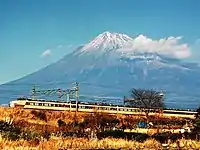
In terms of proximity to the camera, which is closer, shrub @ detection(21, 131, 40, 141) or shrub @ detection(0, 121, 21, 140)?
shrub @ detection(0, 121, 21, 140)

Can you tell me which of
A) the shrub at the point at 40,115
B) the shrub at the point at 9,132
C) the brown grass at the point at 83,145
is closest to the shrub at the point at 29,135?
the shrub at the point at 9,132

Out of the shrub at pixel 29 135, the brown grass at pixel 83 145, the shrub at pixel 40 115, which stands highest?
the shrub at pixel 40 115

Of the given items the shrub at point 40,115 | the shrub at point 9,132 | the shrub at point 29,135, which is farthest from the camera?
the shrub at point 40,115

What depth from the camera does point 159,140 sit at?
67.5ft

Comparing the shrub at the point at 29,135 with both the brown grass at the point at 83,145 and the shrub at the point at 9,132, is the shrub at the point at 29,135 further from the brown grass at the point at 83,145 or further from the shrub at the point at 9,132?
the brown grass at the point at 83,145

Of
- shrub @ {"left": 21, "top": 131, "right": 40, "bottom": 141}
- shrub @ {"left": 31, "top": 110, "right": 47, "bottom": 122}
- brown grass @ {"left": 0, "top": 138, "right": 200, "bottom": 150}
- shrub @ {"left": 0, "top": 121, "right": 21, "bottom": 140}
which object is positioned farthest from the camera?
shrub @ {"left": 31, "top": 110, "right": 47, "bottom": 122}

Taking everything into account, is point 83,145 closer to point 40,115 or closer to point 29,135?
point 29,135

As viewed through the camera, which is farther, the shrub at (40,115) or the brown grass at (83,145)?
the shrub at (40,115)

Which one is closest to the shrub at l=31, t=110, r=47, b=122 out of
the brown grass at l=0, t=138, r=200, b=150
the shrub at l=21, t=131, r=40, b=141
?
the shrub at l=21, t=131, r=40, b=141

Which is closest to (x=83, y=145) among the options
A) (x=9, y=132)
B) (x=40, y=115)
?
(x=9, y=132)

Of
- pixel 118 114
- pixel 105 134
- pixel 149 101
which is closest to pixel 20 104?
pixel 118 114

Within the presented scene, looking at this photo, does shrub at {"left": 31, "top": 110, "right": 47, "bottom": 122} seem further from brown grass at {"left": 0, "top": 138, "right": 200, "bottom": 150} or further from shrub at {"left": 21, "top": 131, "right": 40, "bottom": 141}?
brown grass at {"left": 0, "top": 138, "right": 200, "bottom": 150}

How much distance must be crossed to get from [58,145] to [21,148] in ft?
5.32

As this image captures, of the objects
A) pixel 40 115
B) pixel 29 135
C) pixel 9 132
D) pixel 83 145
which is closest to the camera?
pixel 83 145
